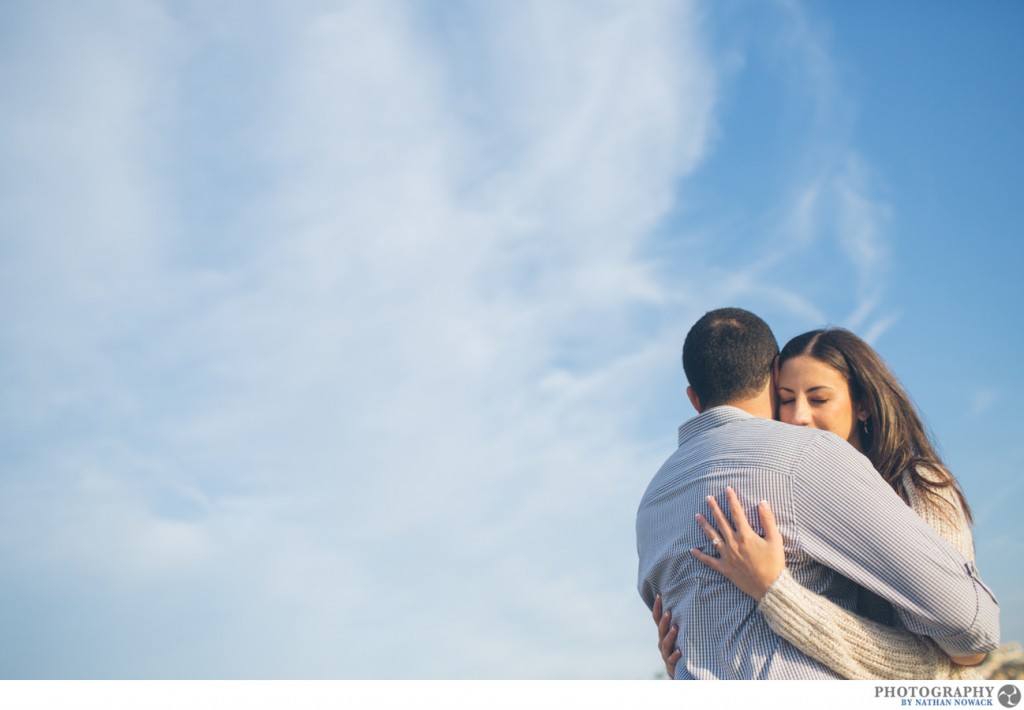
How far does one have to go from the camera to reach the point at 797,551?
3.72 meters

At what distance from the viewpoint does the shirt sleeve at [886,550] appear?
11.6ft

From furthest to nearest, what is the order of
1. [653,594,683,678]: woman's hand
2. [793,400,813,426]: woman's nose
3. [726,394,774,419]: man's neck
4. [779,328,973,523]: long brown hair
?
[793,400,813,426]: woman's nose, [779,328,973,523]: long brown hair, [726,394,774,419]: man's neck, [653,594,683,678]: woman's hand

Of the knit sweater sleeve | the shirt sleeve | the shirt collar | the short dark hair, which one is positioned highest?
the short dark hair

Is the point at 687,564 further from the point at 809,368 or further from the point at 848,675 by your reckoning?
the point at 809,368

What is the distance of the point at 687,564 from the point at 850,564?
2.37 ft

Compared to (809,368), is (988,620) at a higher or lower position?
lower

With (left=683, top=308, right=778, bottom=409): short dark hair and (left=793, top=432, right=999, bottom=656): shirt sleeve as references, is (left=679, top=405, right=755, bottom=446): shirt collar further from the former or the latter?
(left=793, top=432, right=999, bottom=656): shirt sleeve

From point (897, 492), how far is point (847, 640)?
4.17ft

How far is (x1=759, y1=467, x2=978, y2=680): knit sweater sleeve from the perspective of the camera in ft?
11.6

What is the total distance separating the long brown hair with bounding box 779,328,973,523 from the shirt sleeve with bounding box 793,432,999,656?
41.4 inches

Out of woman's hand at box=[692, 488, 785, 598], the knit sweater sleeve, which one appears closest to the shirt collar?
woman's hand at box=[692, 488, 785, 598]
